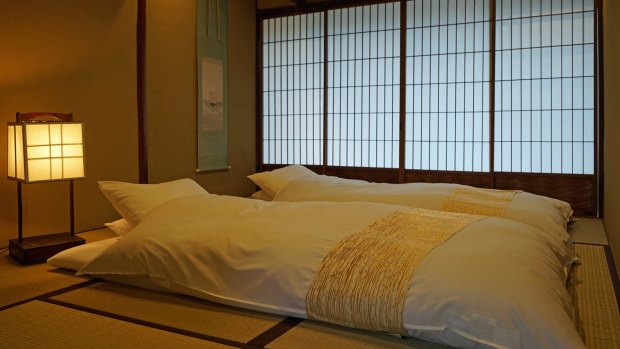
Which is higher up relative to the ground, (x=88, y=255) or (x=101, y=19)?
(x=101, y=19)

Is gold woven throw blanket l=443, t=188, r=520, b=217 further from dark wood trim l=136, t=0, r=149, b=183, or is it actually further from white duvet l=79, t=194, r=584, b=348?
dark wood trim l=136, t=0, r=149, b=183

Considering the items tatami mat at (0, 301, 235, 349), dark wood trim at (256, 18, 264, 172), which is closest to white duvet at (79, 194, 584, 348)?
tatami mat at (0, 301, 235, 349)

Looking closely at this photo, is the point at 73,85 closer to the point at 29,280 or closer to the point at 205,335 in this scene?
the point at 29,280

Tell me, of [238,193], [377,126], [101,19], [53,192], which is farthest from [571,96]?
[53,192]

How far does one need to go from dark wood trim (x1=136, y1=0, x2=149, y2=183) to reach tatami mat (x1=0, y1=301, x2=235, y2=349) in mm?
2588

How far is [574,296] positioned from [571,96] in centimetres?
302

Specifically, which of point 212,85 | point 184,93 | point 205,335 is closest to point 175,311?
point 205,335

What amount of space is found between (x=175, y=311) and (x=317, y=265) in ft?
1.90

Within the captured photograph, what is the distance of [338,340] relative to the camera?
172cm

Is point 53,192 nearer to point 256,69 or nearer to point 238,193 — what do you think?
point 238,193

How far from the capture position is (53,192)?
12.3ft

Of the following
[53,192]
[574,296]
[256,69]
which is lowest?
[574,296]

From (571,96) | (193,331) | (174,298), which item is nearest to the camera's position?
(193,331)

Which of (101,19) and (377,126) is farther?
(377,126)
